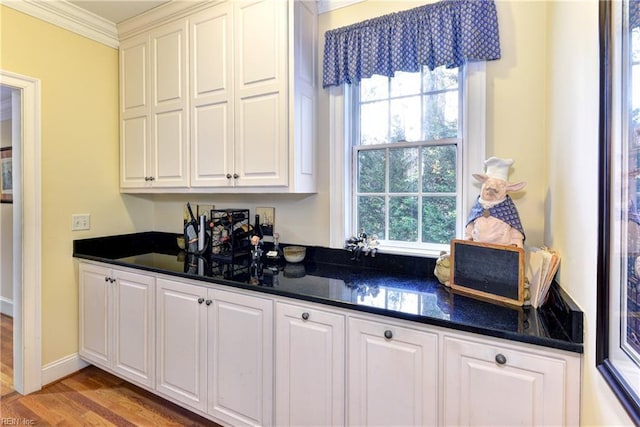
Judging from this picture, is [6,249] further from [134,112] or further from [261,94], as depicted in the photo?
[261,94]

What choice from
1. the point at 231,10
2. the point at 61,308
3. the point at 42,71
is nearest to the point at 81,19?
the point at 42,71

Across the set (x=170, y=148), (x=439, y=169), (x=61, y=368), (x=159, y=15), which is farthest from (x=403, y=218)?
(x=61, y=368)

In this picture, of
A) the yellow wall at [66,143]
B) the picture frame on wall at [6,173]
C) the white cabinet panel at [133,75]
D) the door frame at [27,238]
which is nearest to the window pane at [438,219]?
the white cabinet panel at [133,75]

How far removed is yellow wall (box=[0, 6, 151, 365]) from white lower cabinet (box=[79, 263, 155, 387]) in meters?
0.13

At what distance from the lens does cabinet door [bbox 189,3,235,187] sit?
203 cm

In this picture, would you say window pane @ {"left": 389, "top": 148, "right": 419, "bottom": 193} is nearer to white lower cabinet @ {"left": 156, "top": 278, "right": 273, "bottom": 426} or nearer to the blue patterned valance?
the blue patterned valance

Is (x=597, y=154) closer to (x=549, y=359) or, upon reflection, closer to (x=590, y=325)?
(x=590, y=325)

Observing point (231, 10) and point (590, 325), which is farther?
point (231, 10)

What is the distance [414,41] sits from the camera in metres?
1.73

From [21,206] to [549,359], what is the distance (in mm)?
2956

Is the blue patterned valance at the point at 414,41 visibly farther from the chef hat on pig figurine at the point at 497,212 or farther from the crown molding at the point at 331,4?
the chef hat on pig figurine at the point at 497,212

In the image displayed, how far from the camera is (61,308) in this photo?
2303 millimetres

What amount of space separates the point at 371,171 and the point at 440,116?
0.50 meters

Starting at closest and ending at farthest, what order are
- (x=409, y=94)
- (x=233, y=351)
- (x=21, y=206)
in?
(x=233, y=351) → (x=409, y=94) → (x=21, y=206)
